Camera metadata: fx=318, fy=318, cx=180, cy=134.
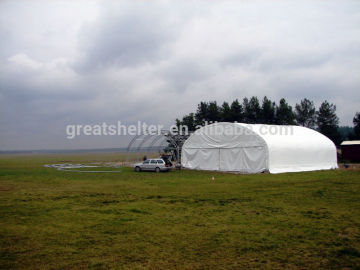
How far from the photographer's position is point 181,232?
7902 millimetres

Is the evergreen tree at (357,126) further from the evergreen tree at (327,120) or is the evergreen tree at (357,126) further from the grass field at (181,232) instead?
the grass field at (181,232)

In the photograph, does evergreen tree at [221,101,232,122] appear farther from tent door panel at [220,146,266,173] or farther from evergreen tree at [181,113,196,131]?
tent door panel at [220,146,266,173]

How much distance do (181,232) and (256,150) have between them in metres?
19.1

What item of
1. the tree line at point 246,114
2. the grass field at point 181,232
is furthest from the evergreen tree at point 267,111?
the grass field at point 181,232

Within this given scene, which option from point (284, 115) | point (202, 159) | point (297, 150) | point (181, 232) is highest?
point (284, 115)

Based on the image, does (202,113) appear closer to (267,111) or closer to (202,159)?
(267,111)

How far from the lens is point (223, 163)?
28.7 meters

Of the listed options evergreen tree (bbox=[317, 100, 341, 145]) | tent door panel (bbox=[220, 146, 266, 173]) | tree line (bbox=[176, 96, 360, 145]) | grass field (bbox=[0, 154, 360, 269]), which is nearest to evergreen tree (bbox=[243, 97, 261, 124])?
tree line (bbox=[176, 96, 360, 145])

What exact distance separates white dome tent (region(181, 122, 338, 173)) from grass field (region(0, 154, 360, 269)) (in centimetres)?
1256

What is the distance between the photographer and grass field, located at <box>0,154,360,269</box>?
6008mm

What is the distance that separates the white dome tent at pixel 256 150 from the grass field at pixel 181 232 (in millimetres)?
12559

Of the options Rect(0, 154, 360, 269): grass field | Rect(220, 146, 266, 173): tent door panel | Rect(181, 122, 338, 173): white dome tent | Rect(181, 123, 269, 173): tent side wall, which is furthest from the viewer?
Rect(181, 123, 269, 173): tent side wall

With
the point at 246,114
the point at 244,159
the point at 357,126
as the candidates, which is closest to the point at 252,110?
the point at 246,114

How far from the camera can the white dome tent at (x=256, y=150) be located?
25719 millimetres
